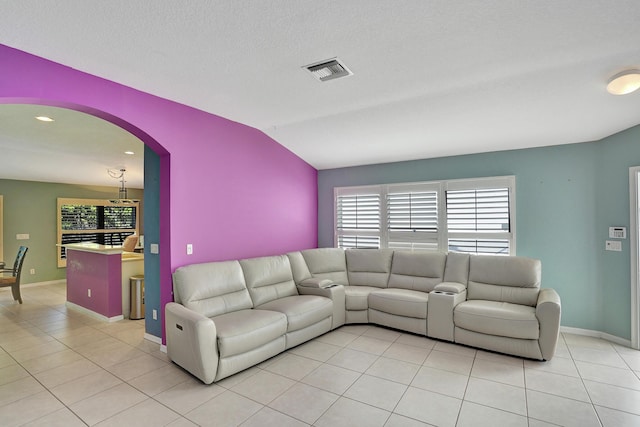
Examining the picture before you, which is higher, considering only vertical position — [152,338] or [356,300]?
[356,300]

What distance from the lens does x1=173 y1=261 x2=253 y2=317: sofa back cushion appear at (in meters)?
3.22

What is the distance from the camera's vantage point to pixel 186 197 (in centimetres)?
354

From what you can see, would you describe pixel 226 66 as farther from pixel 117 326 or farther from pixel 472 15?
pixel 117 326

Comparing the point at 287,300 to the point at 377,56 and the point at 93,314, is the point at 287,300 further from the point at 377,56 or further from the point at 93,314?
the point at 93,314

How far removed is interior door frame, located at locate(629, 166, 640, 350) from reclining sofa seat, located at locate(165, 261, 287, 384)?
372cm

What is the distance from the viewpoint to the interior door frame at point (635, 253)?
342 centimetres

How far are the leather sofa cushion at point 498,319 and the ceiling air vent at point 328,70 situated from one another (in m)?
2.79

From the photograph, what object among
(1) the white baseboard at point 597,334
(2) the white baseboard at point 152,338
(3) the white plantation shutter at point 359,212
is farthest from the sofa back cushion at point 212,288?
(1) the white baseboard at point 597,334

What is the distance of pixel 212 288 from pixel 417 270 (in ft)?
8.94

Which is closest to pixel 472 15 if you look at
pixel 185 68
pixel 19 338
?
pixel 185 68

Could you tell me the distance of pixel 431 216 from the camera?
188 inches

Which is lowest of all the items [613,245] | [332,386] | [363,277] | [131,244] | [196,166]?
[332,386]

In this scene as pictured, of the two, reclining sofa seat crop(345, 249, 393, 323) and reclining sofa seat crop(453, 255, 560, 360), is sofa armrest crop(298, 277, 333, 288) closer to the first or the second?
reclining sofa seat crop(345, 249, 393, 323)

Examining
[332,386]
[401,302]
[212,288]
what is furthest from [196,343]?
[401,302]
